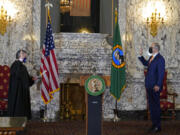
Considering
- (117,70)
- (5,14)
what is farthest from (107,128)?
(5,14)

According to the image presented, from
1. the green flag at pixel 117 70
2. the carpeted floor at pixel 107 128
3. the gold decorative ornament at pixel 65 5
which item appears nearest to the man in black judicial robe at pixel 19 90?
the carpeted floor at pixel 107 128

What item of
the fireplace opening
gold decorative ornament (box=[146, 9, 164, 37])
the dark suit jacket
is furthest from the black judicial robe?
gold decorative ornament (box=[146, 9, 164, 37])

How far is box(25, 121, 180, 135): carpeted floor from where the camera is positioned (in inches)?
244

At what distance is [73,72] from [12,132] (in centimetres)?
400

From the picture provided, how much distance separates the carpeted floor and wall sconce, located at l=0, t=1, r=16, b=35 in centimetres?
262

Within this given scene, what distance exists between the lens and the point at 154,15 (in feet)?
27.4

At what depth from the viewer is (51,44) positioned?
24.4 ft

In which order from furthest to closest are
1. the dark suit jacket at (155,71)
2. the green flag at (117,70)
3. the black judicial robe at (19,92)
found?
the green flag at (117,70)
the black judicial robe at (19,92)
the dark suit jacket at (155,71)

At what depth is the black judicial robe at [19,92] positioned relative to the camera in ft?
21.0

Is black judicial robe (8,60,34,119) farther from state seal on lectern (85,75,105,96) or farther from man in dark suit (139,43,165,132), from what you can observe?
man in dark suit (139,43,165,132)

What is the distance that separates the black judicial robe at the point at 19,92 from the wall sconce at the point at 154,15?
12.3ft

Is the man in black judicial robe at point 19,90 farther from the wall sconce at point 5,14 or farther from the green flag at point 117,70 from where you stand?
the green flag at point 117,70

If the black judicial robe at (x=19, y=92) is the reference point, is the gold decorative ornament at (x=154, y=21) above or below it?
above

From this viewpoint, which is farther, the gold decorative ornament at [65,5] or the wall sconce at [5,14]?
the gold decorative ornament at [65,5]
